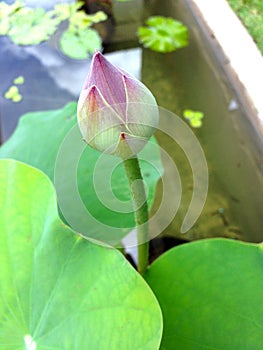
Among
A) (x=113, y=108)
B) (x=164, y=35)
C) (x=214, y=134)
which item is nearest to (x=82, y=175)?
(x=113, y=108)

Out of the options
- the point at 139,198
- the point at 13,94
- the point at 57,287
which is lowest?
the point at 13,94

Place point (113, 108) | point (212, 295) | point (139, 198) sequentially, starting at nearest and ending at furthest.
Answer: point (113, 108) → point (139, 198) → point (212, 295)

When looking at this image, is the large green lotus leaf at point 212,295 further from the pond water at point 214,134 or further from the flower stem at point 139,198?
the pond water at point 214,134

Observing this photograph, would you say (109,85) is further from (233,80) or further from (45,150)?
(233,80)

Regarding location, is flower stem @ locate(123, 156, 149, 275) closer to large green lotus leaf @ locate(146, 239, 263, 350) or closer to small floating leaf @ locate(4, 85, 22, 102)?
large green lotus leaf @ locate(146, 239, 263, 350)

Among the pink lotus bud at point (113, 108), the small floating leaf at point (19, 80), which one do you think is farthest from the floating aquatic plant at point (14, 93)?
the pink lotus bud at point (113, 108)

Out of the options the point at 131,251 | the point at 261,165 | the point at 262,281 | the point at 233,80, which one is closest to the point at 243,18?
the point at 233,80

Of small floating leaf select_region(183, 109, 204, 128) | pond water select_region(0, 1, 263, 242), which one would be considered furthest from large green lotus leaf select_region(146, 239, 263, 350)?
small floating leaf select_region(183, 109, 204, 128)

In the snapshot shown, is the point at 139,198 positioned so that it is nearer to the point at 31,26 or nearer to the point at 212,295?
the point at 212,295
